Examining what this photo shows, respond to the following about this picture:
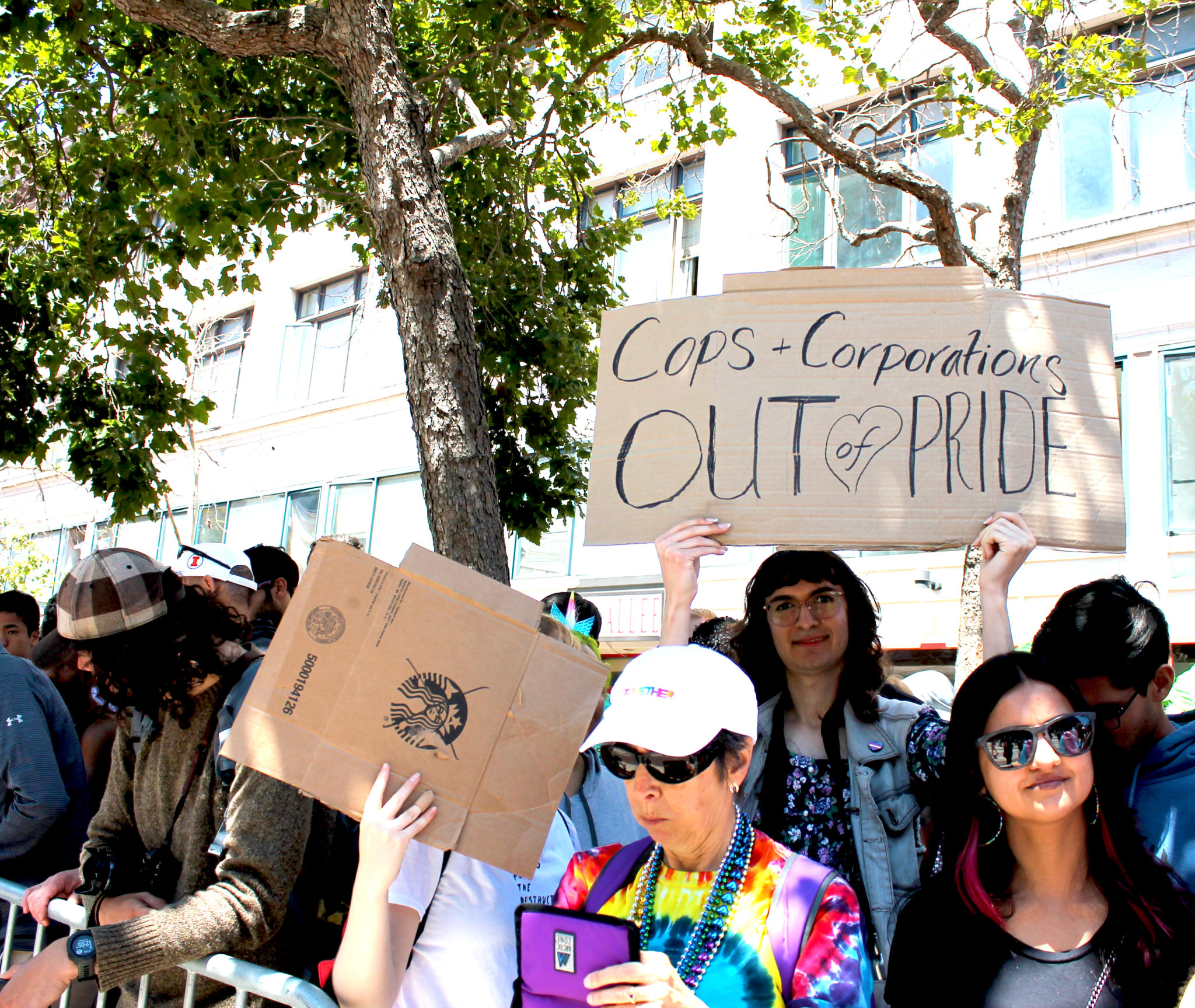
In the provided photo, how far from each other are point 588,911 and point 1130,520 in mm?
9228

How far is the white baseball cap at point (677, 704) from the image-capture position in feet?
6.51

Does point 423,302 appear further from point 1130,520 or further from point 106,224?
point 1130,520

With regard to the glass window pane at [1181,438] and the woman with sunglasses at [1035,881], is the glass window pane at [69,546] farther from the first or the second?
the woman with sunglasses at [1035,881]

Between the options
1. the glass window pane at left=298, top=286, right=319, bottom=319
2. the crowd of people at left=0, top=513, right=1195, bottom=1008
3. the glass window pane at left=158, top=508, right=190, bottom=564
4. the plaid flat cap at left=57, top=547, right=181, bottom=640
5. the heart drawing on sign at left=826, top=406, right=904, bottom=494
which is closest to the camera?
the crowd of people at left=0, top=513, right=1195, bottom=1008

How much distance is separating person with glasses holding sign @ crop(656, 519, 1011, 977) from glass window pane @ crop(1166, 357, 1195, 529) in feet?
26.4

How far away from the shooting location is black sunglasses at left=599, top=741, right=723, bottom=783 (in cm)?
199

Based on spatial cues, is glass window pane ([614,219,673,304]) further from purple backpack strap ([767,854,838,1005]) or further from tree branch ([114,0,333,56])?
purple backpack strap ([767,854,838,1005])

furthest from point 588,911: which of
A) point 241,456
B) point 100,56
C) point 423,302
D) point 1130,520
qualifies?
point 241,456

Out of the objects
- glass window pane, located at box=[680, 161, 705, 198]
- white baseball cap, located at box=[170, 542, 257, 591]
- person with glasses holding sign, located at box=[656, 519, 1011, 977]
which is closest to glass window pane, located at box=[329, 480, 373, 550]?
glass window pane, located at box=[680, 161, 705, 198]

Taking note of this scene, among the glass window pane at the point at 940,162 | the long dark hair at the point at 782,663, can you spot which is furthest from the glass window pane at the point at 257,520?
the long dark hair at the point at 782,663

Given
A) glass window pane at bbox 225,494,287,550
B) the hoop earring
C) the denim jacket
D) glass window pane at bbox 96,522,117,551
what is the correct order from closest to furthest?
the hoop earring, the denim jacket, glass window pane at bbox 225,494,287,550, glass window pane at bbox 96,522,117,551

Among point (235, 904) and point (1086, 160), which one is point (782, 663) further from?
point (1086, 160)

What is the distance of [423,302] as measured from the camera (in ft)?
14.1

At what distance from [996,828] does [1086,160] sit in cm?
1047
